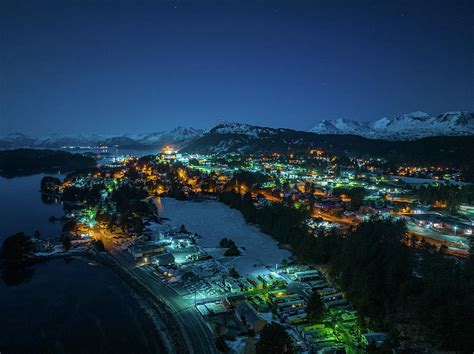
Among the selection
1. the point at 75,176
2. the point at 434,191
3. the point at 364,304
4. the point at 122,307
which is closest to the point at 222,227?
the point at 122,307

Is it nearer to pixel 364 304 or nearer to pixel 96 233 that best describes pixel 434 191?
pixel 364 304

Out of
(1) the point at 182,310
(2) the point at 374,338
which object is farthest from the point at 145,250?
(2) the point at 374,338

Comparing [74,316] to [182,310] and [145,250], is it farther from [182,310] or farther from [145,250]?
[145,250]

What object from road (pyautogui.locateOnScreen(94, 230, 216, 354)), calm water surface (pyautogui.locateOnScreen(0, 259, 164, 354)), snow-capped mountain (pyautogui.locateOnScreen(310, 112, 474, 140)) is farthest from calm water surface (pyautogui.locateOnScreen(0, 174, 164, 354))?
snow-capped mountain (pyautogui.locateOnScreen(310, 112, 474, 140))

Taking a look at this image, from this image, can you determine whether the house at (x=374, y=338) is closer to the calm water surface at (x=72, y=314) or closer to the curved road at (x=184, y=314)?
the curved road at (x=184, y=314)

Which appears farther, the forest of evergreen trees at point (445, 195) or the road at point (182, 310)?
the forest of evergreen trees at point (445, 195)

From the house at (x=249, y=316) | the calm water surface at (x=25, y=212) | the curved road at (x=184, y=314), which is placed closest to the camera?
the curved road at (x=184, y=314)

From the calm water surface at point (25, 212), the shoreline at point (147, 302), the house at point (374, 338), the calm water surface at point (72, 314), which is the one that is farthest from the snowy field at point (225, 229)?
the calm water surface at point (25, 212)
